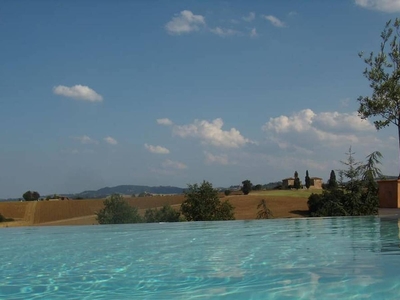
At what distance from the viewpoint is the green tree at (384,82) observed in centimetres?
1279

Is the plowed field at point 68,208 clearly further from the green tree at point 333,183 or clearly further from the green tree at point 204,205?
the green tree at point 333,183

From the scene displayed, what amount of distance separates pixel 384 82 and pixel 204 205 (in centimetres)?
1094

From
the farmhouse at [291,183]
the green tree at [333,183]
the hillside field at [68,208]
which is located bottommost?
the hillside field at [68,208]

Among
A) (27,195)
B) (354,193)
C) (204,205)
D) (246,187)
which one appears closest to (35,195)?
(27,195)

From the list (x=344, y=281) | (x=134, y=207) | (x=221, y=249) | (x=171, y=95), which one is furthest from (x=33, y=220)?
(x=344, y=281)

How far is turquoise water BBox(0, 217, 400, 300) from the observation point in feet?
14.2

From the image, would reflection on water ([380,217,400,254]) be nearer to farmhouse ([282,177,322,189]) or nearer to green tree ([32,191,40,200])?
green tree ([32,191,40,200])

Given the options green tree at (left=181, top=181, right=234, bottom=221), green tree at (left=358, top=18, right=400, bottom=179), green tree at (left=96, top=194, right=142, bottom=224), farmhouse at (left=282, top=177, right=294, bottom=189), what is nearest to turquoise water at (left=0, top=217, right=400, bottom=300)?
green tree at (left=358, top=18, right=400, bottom=179)

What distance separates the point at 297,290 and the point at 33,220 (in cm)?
3716

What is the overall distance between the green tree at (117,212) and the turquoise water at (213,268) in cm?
1216

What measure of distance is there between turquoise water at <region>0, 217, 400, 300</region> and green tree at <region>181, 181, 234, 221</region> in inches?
485

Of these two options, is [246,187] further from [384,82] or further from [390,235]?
[390,235]

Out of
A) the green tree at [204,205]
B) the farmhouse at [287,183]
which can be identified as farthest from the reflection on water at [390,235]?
the farmhouse at [287,183]

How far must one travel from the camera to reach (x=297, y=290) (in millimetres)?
4203
